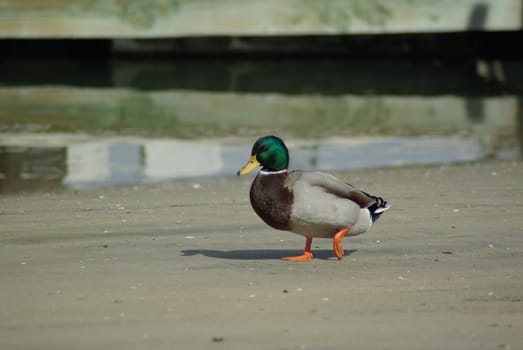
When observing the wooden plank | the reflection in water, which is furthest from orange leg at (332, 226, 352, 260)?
the wooden plank

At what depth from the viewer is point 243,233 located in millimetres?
6672

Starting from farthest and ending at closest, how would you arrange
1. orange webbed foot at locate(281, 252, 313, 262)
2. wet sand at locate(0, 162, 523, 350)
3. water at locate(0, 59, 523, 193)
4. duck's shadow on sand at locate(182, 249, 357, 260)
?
water at locate(0, 59, 523, 193) → duck's shadow on sand at locate(182, 249, 357, 260) → orange webbed foot at locate(281, 252, 313, 262) → wet sand at locate(0, 162, 523, 350)

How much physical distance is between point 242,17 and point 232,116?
317 cm

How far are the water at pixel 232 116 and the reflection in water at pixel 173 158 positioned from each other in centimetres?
1

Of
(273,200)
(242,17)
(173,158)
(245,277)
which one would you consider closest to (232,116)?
(173,158)

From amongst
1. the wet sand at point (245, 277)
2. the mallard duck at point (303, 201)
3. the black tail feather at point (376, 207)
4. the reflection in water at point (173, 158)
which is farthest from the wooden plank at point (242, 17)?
the mallard duck at point (303, 201)

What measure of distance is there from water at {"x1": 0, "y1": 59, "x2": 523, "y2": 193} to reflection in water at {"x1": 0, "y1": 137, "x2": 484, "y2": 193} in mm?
13

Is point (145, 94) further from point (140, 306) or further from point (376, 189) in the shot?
point (140, 306)

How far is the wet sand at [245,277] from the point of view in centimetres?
453

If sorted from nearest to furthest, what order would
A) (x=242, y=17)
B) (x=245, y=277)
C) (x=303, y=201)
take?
(x=245, y=277) < (x=303, y=201) < (x=242, y=17)

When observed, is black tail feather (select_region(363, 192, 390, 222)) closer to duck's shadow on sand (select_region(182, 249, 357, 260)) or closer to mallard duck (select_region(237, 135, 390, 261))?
mallard duck (select_region(237, 135, 390, 261))

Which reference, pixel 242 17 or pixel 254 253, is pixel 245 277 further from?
pixel 242 17

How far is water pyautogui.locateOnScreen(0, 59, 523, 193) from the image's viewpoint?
33.3 ft

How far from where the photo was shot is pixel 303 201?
5629 mm
